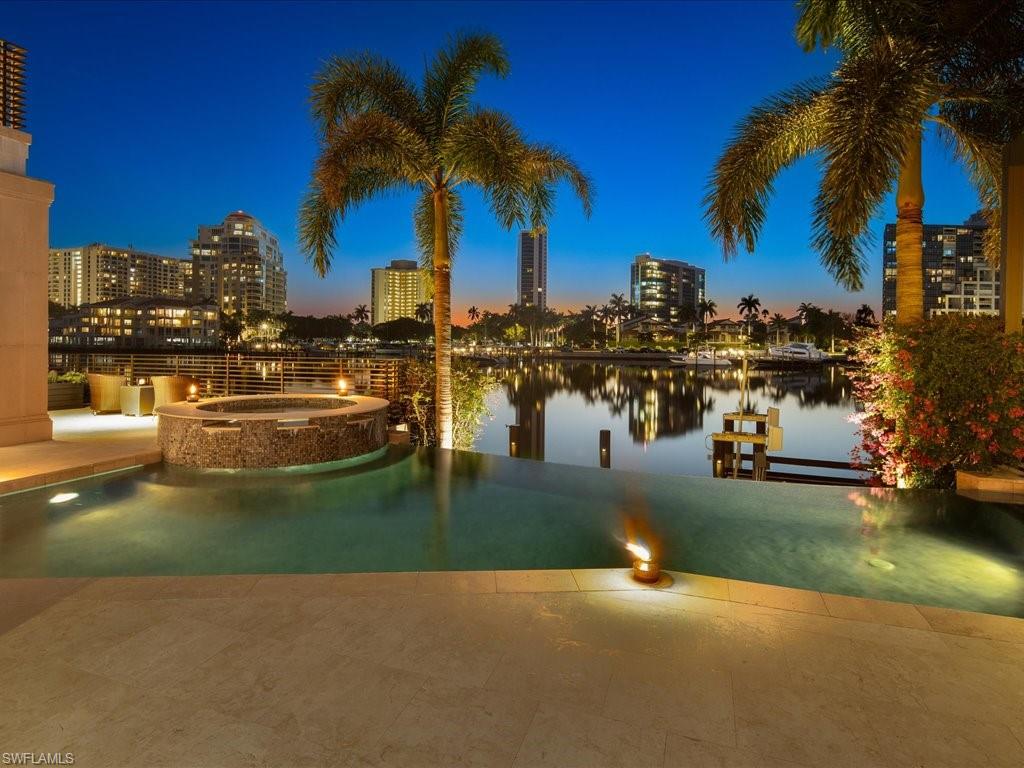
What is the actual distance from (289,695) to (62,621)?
1.83 metres

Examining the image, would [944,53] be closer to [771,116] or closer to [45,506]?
[771,116]

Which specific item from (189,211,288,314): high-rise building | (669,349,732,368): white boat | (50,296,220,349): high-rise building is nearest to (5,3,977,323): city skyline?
(669,349,732,368): white boat

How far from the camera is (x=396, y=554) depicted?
565cm

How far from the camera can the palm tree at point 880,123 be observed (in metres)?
7.03

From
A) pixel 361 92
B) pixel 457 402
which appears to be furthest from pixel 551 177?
pixel 457 402

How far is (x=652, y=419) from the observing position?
30188 millimetres

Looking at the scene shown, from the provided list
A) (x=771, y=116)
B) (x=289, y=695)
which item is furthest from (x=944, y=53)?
(x=289, y=695)

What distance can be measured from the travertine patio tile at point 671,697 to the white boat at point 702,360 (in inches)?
3100

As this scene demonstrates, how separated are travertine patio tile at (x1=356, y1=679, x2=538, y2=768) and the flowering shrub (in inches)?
297

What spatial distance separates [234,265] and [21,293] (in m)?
182

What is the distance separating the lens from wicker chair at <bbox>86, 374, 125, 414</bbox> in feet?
43.6

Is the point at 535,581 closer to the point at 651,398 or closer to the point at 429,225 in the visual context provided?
the point at 429,225

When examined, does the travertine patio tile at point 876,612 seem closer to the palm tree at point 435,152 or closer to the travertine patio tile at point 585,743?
the travertine patio tile at point 585,743

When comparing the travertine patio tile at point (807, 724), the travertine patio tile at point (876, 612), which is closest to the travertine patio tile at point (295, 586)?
the travertine patio tile at point (807, 724)
